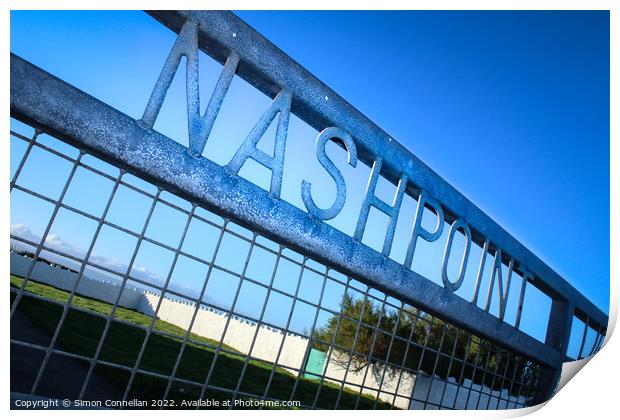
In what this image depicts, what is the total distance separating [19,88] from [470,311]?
198 inches

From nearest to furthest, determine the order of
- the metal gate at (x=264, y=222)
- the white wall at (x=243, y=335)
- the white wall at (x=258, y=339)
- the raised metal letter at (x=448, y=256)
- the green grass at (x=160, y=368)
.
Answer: the metal gate at (x=264, y=222)
the raised metal letter at (x=448, y=256)
the green grass at (x=160, y=368)
the white wall at (x=258, y=339)
the white wall at (x=243, y=335)

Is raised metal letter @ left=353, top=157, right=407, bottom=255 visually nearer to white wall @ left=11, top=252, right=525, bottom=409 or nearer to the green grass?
the green grass

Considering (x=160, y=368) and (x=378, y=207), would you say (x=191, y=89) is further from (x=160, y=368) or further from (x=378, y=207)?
(x=160, y=368)

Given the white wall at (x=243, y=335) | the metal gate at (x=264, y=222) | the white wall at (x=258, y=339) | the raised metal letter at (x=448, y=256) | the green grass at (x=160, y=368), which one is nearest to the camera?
the metal gate at (x=264, y=222)

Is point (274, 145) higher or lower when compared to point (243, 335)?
higher

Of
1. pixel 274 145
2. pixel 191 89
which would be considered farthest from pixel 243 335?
pixel 191 89

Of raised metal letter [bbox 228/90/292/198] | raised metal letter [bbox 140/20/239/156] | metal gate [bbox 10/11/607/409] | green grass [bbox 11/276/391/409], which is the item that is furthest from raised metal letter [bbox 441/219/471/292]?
raised metal letter [bbox 140/20/239/156]

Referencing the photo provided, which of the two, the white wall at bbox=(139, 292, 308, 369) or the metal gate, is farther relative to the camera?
the white wall at bbox=(139, 292, 308, 369)

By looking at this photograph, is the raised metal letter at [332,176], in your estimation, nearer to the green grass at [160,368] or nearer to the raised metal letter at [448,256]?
the raised metal letter at [448,256]

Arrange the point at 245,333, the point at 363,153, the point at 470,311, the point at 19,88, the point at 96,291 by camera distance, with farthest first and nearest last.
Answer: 1. the point at 96,291
2. the point at 245,333
3. the point at 470,311
4. the point at 363,153
5. the point at 19,88

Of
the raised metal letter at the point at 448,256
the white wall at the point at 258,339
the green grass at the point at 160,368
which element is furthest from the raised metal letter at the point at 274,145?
the white wall at the point at 258,339

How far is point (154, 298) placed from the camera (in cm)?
2684

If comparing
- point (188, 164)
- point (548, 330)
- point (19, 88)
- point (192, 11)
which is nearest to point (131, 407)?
point (188, 164)
